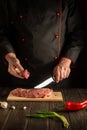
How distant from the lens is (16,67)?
88.4 inches

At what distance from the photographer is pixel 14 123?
1.64 meters

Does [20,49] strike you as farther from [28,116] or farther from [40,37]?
[28,116]

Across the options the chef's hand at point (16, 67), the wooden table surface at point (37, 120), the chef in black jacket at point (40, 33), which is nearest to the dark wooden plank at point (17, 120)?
the wooden table surface at point (37, 120)

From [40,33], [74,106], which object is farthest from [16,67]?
[74,106]

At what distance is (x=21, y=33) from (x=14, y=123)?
39.4 inches

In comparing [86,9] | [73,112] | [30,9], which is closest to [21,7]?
[30,9]

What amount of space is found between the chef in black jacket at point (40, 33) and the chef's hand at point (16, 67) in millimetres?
45

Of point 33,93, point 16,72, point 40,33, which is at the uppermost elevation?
point 40,33

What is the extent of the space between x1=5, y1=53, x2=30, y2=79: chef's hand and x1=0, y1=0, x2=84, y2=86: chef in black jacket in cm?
4

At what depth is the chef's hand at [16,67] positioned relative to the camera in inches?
86.6

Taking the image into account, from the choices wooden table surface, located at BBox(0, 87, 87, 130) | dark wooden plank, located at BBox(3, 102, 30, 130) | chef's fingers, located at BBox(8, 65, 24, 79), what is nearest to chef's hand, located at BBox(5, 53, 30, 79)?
chef's fingers, located at BBox(8, 65, 24, 79)

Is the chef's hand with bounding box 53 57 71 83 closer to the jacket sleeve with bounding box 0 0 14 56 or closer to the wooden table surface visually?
the wooden table surface

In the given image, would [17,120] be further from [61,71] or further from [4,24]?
[4,24]

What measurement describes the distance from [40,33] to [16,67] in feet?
1.21
